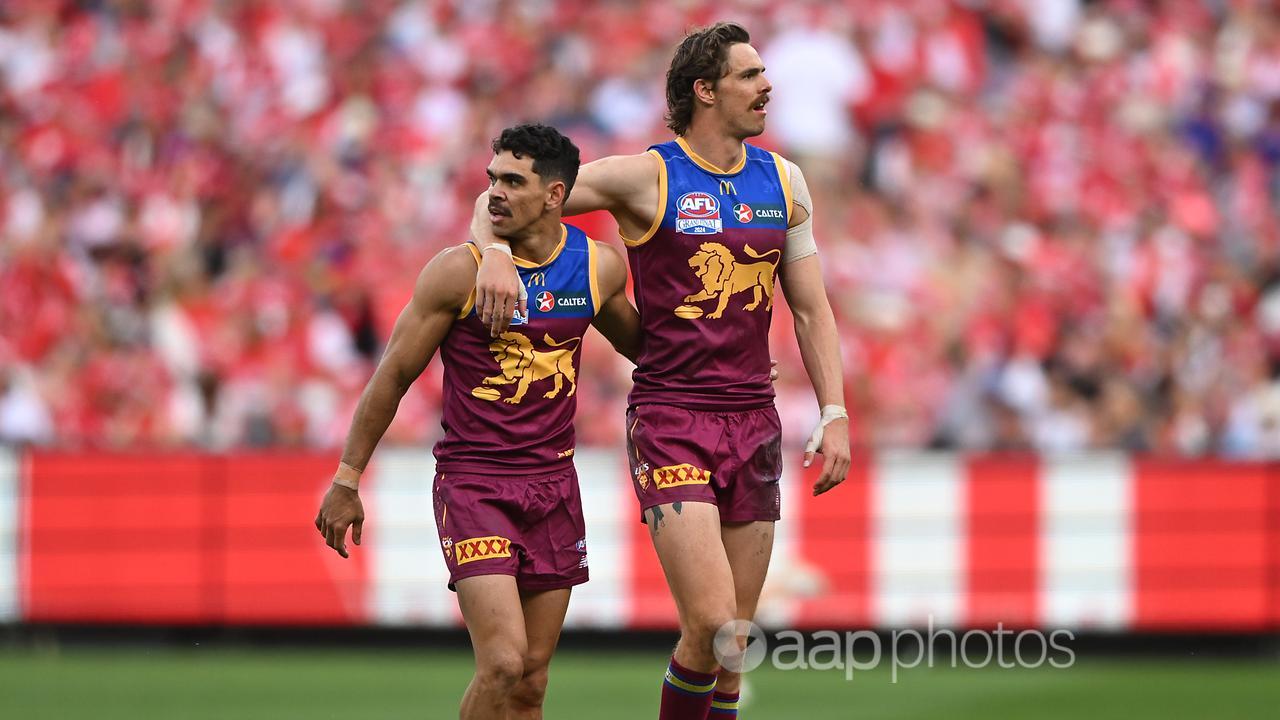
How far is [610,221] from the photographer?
1617cm

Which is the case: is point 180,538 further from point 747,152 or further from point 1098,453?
point 747,152

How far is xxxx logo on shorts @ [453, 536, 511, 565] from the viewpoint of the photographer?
666 centimetres

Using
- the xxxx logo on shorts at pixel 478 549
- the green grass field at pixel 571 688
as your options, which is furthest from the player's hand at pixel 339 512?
the green grass field at pixel 571 688

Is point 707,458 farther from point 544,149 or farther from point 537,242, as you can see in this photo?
point 544,149

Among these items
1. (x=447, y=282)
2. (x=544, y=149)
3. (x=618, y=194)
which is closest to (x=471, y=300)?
(x=447, y=282)

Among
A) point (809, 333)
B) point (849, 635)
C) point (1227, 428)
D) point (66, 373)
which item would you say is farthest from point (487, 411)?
point (66, 373)

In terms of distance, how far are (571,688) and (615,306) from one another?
4905mm

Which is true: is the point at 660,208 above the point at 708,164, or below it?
below

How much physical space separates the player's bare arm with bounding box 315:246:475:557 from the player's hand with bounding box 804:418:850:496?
4.68 ft

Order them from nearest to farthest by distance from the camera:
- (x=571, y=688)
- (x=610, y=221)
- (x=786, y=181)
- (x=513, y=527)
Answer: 1. (x=513, y=527)
2. (x=786, y=181)
3. (x=571, y=688)
4. (x=610, y=221)

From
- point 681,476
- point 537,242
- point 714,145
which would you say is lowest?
point 681,476

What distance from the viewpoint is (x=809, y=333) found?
7.30 m

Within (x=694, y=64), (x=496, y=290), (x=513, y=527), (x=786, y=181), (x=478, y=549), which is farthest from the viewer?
(x=786, y=181)

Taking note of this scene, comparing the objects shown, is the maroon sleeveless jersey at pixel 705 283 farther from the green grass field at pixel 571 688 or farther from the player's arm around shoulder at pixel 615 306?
the green grass field at pixel 571 688
